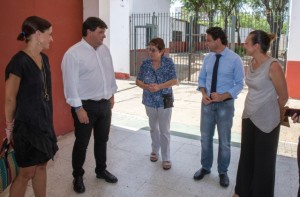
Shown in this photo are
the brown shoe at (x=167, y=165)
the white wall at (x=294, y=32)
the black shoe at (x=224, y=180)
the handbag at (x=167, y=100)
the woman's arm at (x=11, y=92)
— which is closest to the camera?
the woman's arm at (x=11, y=92)

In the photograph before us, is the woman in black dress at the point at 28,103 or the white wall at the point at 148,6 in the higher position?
the white wall at the point at 148,6

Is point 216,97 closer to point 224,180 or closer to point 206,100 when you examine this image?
point 206,100

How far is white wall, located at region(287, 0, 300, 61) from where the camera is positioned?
26.3ft

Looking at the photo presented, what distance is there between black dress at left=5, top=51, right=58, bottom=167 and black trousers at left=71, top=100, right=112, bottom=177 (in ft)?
A: 2.22

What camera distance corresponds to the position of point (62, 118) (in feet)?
16.4

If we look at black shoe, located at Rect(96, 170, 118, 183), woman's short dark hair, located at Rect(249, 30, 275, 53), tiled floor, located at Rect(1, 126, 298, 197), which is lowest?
tiled floor, located at Rect(1, 126, 298, 197)

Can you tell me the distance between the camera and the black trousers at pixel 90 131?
3.20 meters

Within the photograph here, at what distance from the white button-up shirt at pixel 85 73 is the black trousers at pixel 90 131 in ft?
0.33

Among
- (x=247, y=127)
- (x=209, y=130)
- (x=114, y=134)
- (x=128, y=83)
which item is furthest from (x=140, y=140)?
(x=128, y=83)

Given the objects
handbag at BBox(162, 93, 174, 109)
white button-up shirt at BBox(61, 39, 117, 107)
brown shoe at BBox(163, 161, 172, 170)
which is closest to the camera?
white button-up shirt at BBox(61, 39, 117, 107)

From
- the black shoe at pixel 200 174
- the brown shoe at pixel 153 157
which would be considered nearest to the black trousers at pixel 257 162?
the black shoe at pixel 200 174

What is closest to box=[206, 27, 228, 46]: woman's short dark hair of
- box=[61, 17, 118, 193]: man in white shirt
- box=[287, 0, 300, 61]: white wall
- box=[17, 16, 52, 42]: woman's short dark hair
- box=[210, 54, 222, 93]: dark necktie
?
box=[210, 54, 222, 93]: dark necktie

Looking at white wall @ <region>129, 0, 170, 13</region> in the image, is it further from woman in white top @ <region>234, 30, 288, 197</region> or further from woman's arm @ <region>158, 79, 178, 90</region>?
woman in white top @ <region>234, 30, 288, 197</region>

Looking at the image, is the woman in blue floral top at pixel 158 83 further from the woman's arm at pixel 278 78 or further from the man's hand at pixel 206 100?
the woman's arm at pixel 278 78
